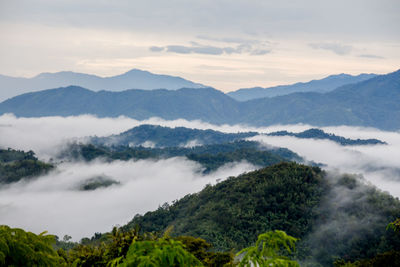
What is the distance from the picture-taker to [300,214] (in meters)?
72.4

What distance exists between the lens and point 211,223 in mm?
72938

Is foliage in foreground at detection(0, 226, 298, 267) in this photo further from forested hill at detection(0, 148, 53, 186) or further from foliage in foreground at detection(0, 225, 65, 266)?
forested hill at detection(0, 148, 53, 186)

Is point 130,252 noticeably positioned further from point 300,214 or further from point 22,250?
point 300,214

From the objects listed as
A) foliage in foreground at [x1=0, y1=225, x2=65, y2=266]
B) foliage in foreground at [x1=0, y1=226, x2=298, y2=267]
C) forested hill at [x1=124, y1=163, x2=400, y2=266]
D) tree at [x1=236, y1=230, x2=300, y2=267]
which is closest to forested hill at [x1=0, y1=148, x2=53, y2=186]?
forested hill at [x1=124, y1=163, x2=400, y2=266]

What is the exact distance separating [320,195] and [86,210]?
146m

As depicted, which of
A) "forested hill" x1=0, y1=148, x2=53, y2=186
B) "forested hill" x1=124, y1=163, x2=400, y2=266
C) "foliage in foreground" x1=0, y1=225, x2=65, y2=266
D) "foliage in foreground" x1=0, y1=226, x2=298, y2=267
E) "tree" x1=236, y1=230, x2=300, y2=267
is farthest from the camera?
"forested hill" x1=0, y1=148, x2=53, y2=186

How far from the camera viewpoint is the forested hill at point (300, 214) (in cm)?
6062

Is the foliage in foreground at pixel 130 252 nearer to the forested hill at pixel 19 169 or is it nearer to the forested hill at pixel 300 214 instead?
the forested hill at pixel 300 214

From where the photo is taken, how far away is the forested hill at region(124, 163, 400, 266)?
60625 mm

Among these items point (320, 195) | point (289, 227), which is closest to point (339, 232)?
point (289, 227)

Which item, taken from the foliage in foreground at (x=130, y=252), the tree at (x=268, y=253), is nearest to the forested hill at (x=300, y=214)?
the foliage in foreground at (x=130, y=252)

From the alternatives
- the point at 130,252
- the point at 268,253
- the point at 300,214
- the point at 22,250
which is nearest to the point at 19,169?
the point at 300,214

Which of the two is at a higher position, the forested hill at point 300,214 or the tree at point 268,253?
the tree at point 268,253

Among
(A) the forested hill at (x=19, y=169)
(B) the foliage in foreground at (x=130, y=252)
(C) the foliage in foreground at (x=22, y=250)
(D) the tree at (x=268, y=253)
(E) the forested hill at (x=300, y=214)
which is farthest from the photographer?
(A) the forested hill at (x=19, y=169)
